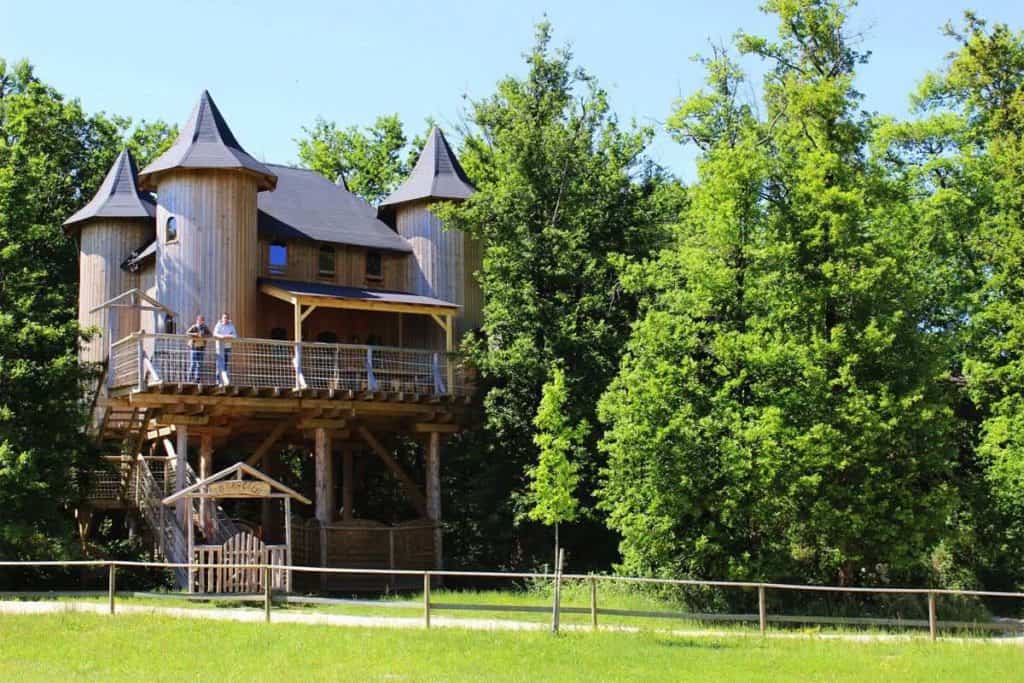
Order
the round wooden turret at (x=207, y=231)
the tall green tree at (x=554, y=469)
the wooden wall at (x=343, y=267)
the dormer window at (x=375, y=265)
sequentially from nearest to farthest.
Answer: the tall green tree at (x=554, y=469) → the round wooden turret at (x=207, y=231) → the wooden wall at (x=343, y=267) → the dormer window at (x=375, y=265)

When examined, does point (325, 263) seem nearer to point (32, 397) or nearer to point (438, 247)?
point (438, 247)

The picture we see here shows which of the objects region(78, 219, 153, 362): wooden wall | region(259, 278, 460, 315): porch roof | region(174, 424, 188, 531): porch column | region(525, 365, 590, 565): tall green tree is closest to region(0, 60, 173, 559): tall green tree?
region(174, 424, 188, 531): porch column

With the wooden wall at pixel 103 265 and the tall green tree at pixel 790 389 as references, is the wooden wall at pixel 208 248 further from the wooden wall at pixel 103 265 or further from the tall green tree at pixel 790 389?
the tall green tree at pixel 790 389

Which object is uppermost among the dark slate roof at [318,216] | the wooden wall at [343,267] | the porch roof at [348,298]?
the dark slate roof at [318,216]

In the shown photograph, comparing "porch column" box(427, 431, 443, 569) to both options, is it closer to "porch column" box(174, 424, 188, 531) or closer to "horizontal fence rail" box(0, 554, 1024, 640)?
"horizontal fence rail" box(0, 554, 1024, 640)

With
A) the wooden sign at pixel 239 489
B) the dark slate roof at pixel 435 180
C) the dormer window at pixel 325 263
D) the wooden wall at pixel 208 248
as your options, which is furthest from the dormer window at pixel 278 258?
the wooden sign at pixel 239 489

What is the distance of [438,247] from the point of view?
124 feet

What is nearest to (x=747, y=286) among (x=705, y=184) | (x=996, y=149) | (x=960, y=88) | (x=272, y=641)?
(x=705, y=184)

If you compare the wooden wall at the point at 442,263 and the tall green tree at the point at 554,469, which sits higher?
the wooden wall at the point at 442,263

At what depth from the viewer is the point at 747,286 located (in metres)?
29.9

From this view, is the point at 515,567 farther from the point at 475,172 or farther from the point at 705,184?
the point at 475,172

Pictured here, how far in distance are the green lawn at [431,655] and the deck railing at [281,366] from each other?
28.5ft

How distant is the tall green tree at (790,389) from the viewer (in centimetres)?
2778

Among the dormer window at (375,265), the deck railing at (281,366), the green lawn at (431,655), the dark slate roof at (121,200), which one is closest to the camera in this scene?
the green lawn at (431,655)
